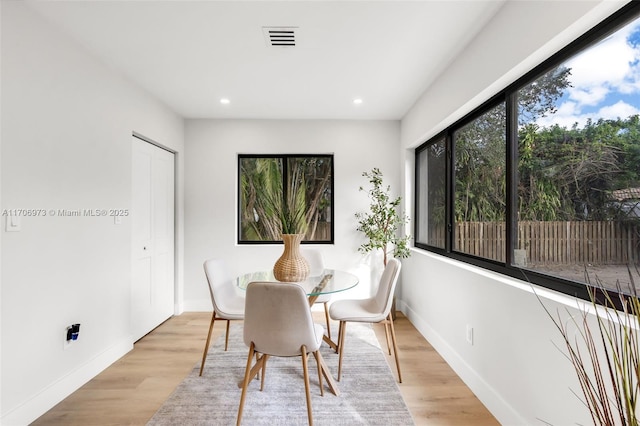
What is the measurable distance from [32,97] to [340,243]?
3109 mm

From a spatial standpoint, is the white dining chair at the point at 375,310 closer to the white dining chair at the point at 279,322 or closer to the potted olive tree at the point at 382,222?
the white dining chair at the point at 279,322

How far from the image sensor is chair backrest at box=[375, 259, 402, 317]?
2.34 metres

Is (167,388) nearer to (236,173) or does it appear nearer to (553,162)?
(236,173)

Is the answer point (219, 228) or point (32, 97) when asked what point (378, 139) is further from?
point (32, 97)

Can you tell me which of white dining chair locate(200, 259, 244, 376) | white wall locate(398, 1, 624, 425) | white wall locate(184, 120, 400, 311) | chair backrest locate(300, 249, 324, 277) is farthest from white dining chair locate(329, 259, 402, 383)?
white wall locate(184, 120, 400, 311)

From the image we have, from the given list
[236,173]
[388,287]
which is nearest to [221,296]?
[388,287]

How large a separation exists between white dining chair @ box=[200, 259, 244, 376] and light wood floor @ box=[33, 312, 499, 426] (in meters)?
0.33

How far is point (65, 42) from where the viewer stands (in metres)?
2.15

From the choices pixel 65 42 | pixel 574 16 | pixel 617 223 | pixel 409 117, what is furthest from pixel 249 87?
pixel 617 223

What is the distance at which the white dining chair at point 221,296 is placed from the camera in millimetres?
2385

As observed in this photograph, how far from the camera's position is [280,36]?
216cm

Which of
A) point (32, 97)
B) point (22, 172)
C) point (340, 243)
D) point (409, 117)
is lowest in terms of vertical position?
point (340, 243)

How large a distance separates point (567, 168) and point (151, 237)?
357 cm

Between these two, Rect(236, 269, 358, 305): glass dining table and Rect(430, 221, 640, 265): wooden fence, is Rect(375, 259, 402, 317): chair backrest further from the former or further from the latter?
Rect(430, 221, 640, 265): wooden fence
